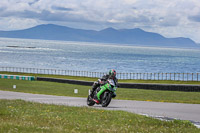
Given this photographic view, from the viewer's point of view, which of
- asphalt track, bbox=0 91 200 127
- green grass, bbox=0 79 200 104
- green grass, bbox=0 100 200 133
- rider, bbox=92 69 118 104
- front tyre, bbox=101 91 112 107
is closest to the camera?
green grass, bbox=0 100 200 133

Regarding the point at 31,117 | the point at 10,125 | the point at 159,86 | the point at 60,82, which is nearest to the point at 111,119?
the point at 31,117

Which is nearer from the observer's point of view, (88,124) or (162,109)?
(88,124)

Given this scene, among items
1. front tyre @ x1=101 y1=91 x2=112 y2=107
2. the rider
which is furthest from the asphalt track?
the rider

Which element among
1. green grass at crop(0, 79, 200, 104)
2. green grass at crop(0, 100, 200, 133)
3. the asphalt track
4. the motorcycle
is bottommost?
green grass at crop(0, 79, 200, 104)

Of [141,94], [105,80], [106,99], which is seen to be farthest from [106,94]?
[141,94]

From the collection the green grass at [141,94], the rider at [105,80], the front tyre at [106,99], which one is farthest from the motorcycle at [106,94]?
the green grass at [141,94]

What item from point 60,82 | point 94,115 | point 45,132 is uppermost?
point 45,132

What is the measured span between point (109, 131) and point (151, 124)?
2472 mm

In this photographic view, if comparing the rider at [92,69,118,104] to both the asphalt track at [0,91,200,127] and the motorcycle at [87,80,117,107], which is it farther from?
the asphalt track at [0,91,200,127]

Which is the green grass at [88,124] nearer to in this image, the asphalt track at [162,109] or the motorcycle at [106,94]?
the asphalt track at [162,109]

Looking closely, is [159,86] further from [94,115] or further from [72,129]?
[72,129]

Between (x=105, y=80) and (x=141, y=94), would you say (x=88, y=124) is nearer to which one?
(x=105, y=80)

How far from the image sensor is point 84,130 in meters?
10.1

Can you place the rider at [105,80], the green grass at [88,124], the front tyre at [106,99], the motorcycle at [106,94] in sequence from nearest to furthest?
Answer: the green grass at [88,124] < the rider at [105,80] < the motorcycle at [106,94] < the front tyre at [106,99]
